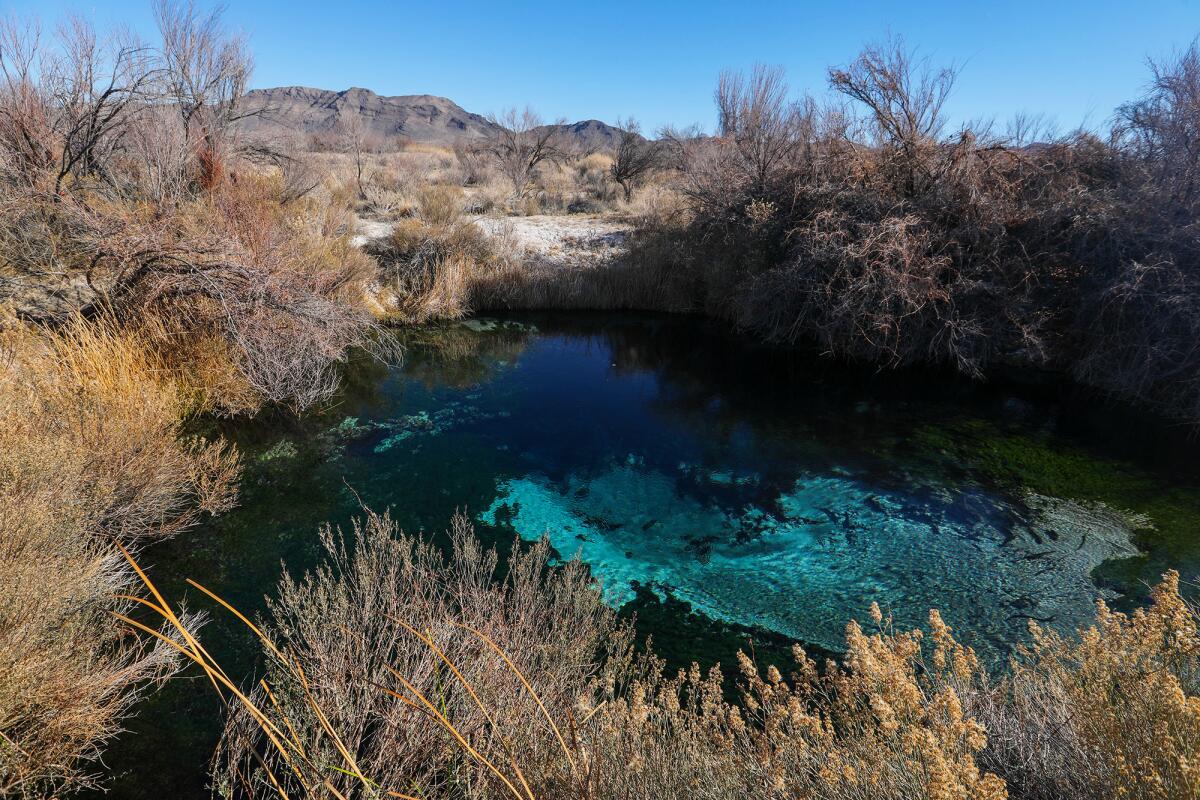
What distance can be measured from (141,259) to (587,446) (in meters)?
5.62

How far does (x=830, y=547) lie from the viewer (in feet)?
17.5

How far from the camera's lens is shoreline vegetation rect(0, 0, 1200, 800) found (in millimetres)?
2143

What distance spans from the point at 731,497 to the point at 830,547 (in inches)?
48.1

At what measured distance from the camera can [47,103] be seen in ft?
26.6

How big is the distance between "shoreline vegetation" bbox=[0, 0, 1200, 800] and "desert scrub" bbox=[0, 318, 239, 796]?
0.09 feet

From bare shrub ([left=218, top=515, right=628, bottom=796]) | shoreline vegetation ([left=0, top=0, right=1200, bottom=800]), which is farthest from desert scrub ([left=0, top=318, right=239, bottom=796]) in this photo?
bare shrub ([left=218, top=515, right=628, bottom=796])

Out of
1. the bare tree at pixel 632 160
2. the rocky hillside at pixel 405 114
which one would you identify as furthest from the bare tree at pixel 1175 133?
the rocky hillside at pixel 405 114

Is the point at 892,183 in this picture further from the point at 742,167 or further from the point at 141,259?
the point at 141,259

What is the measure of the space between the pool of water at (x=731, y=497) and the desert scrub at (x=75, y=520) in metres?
0.37

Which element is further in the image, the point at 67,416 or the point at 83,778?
the point at 67,416

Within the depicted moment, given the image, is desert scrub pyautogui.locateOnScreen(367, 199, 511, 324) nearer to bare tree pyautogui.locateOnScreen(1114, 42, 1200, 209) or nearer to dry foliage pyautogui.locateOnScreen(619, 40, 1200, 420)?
dry foliage pyautogui.locateOnScreen(619, 40, 1200, 420)

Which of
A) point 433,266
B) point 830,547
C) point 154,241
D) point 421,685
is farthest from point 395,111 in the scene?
point 421,685

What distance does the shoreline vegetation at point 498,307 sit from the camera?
7.03 ft

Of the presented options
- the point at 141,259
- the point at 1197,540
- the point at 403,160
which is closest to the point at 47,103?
the point at 141,259
